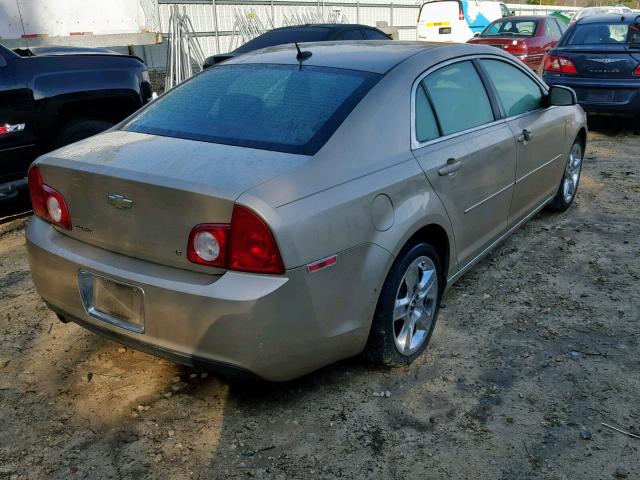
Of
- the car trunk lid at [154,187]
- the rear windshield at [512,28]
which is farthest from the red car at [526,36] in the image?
the car trunk lid at [154,187]

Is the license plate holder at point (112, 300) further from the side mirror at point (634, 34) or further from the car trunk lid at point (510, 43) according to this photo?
the car trunk lid at point (510, 43)

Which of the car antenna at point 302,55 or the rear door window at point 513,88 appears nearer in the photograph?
the car antenna at point 302,55

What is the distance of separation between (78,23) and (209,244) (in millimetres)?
9254

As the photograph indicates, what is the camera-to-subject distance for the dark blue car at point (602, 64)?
834 cm

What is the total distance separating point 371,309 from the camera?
2793 millimetres

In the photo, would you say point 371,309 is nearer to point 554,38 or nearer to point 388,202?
point 388,202

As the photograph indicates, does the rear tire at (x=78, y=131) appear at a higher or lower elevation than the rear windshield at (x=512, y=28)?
higher

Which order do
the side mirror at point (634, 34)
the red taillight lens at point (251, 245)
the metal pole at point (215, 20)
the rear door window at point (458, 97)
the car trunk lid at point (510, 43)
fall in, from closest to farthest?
the red taillight lens at point (251, 245) → the rear door window at point (458, 97) → the side mirror at point (634, 34) → the car trunk lid at point (510, 43) → the metal pole at point (215, 20)

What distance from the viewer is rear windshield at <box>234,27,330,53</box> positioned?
314 inches

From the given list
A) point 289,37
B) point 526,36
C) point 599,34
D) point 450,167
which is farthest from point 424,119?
point 526,36

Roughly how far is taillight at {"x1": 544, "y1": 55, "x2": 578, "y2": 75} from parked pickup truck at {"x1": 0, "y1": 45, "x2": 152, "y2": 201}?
5.86 metres

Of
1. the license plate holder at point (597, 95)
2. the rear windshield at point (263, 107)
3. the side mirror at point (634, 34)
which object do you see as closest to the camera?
the rear windshield at point (263, 107)

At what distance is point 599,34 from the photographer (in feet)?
29.9

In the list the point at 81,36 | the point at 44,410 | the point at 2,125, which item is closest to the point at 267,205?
the point at 44,410
